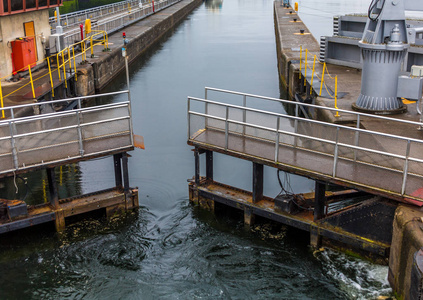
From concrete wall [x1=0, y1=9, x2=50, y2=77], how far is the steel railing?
937 centimetres

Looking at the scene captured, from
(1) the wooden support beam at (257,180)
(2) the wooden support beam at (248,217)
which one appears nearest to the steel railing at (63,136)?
(1) the wooden support beam at (257,180)

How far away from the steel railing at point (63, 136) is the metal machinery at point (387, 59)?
294 inches

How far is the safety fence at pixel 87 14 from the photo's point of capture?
37.9 metres

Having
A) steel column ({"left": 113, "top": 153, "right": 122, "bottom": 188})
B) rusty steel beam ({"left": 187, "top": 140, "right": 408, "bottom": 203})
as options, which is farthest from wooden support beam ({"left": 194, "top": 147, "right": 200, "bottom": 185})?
steel column ({"left": 113, "top": 153, "right": 122, "bottom": 188})

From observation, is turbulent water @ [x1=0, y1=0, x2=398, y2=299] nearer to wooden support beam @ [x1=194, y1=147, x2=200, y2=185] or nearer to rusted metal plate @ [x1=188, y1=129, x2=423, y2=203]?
wooden support beam @ [x1=194, y1=147, x2=200, y2=185]

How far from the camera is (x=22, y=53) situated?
76.4ft

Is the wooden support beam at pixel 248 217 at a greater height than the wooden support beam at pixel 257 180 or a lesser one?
lesser

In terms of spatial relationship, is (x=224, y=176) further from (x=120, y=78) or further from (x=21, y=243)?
(x=120, y=78)

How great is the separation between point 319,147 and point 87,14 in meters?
36.0

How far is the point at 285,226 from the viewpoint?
1434cm

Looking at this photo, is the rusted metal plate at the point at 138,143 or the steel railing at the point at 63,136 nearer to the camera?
the steel railing at the point at 63,136

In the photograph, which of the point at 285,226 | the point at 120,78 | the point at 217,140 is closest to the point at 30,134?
the point at 217,140

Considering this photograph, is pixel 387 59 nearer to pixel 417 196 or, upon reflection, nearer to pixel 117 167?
pixel 417 196

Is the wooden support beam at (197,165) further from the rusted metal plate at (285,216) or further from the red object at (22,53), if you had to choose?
the red object at (22,53)
